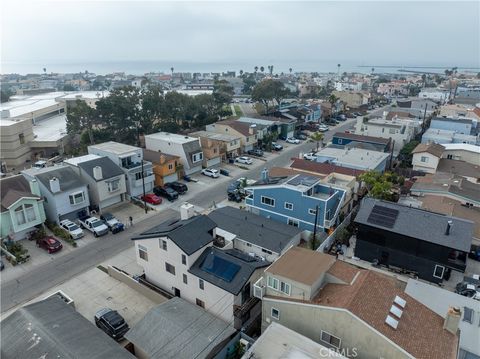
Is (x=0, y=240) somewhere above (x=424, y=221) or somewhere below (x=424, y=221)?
below

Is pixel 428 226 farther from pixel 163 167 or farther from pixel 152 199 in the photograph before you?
pixel 163 167

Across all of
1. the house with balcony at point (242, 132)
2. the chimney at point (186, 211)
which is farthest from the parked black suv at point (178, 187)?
the house with balcony at point (242, 132)

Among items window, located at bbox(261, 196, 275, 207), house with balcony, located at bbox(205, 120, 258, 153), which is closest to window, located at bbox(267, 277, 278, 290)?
window, located at bbox(261, 196, 275, 207)

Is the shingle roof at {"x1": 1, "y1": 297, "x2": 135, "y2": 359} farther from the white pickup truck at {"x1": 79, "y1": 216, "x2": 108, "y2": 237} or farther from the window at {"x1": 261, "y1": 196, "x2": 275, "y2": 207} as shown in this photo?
the window at {"x1": 261, "y1": 196, "x2": 275, "y2": 207}

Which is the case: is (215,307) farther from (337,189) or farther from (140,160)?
(140,160)

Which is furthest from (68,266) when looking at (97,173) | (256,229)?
(256,229)

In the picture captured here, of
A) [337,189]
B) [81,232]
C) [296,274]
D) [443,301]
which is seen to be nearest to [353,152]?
[337,189]
